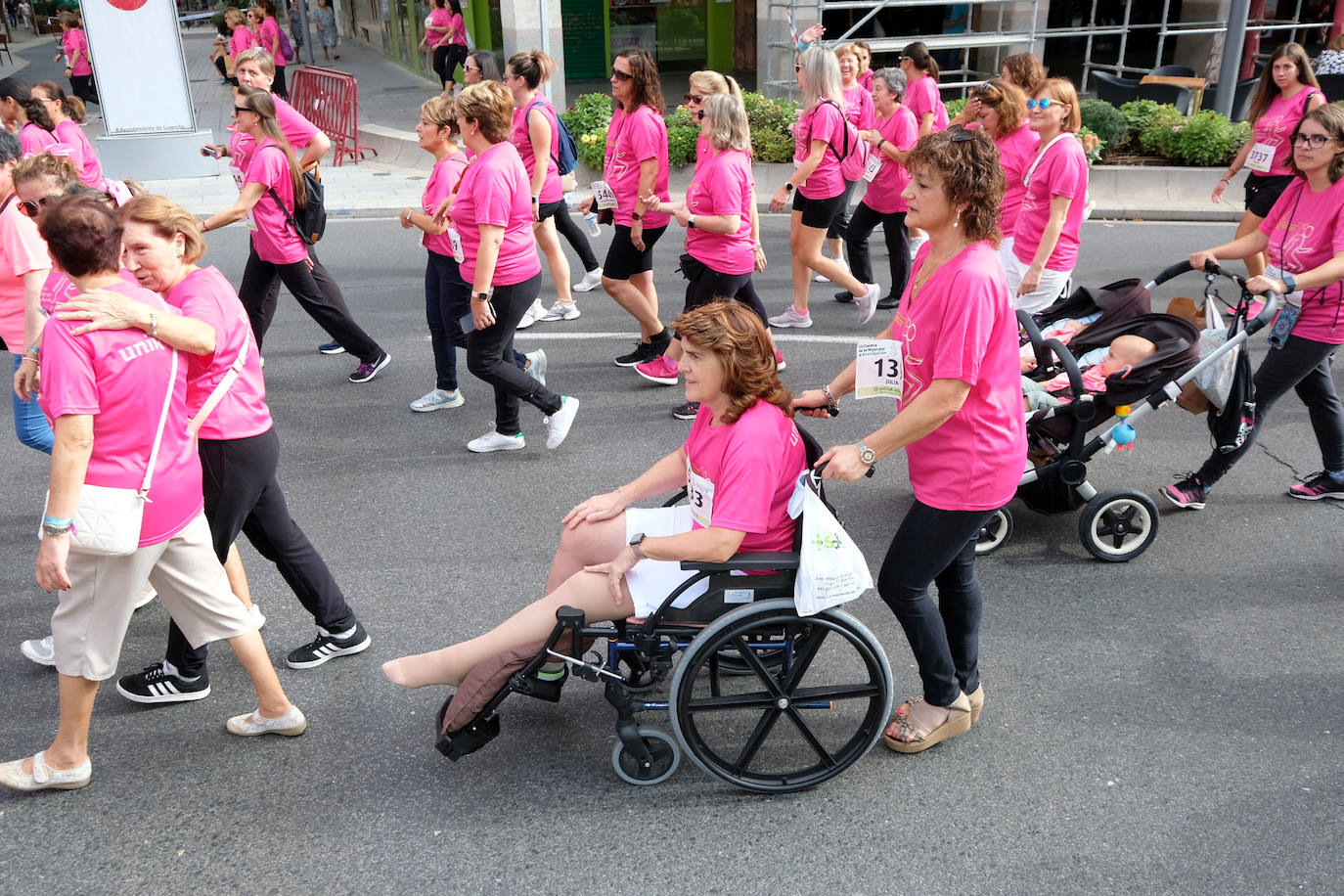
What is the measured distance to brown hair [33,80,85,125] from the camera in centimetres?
746

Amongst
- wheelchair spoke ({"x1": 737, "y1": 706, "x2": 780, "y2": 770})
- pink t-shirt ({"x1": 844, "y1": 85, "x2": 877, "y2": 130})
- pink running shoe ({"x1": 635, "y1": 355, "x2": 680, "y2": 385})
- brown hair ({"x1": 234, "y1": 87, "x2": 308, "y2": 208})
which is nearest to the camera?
wheelchair spoke ({"x1": 737, "y1": 706, "x2": 780, "y2": 770})

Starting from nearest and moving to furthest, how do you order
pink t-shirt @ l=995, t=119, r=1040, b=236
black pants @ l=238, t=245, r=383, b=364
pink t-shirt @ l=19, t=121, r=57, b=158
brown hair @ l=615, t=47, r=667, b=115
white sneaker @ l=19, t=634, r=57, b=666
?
white sneaker @ l=19, t=634, r=57, b=666 < pink t-shirt @ l=995, t=119, r=1040, b=236 < black pants @ l=238, t=245, r=383, b=364 < brown hair @ l=615, t=47, r=667, b=115 < pink t-shirt @ l=19, t=121, r=57, b=158

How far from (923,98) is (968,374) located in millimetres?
5967

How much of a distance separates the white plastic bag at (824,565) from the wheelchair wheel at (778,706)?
9 cm

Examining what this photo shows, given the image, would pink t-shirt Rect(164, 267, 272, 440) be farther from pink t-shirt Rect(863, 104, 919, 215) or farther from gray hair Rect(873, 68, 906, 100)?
gray hair Rect(873, 68, 906, 100)

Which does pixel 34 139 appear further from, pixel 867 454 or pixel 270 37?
pixel 270 37

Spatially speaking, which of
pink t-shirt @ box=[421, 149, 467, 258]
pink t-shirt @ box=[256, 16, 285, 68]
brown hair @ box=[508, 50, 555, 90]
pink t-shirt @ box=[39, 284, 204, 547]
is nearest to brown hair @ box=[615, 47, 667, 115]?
brown hair @ box=[508, 50, 555, 90]

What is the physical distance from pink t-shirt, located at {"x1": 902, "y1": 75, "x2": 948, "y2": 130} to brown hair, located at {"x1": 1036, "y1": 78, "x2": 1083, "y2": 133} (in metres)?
2.45

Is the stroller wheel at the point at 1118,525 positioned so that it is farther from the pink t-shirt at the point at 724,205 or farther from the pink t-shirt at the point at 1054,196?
the pink t-shirt at the point at 724,205

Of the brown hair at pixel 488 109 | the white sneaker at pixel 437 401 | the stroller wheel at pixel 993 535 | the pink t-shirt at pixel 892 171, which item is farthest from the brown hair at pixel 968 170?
the pink t-shirt at pixel 892 171

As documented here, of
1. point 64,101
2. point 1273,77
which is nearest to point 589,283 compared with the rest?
point 64,101

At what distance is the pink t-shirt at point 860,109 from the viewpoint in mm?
8547

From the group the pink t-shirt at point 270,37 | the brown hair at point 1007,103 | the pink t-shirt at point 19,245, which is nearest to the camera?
the pink t-shirt at point 19,245

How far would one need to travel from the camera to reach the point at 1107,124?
1159 cm
